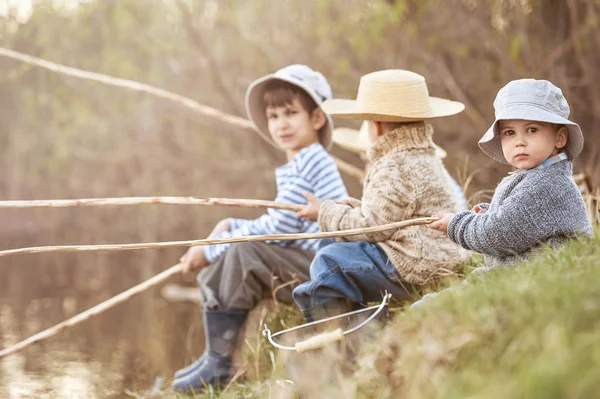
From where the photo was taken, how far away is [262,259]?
4355 millimetres

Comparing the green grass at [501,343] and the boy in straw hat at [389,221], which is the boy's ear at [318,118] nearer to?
the boy in straw hat at [389,221]

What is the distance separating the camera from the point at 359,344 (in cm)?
318

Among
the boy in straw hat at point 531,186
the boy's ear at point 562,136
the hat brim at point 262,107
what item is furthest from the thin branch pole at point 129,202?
the boy's ear at point 562,136

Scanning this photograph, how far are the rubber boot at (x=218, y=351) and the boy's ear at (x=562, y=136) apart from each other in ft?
6.17

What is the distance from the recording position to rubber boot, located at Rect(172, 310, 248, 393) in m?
4.39

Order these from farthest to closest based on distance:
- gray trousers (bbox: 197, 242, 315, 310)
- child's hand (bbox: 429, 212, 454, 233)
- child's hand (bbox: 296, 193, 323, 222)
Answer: gray trousers (bbox: 197, 242, 315, 310) < child's hand (bbox: 296, 193, 323, 222) < child's hand (bbox: 429, 212, 454, 233)

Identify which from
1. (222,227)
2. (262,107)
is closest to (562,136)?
(222,227)

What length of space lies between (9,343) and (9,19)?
22.0 ft

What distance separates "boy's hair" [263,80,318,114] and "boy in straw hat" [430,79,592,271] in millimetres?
1655

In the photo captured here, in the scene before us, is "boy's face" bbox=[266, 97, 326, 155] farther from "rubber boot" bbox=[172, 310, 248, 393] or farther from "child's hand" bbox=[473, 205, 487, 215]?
"child's hand" bbox=[473, 205, 487, 215]

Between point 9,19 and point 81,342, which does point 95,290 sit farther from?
point 9,19

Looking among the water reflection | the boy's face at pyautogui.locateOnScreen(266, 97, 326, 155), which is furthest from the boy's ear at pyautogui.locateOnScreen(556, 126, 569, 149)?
the water reflection

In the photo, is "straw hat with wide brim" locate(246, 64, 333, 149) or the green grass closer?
the green grass

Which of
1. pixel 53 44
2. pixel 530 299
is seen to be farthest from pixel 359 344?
pixel 53 44
